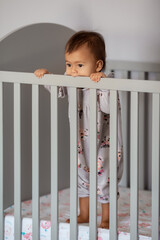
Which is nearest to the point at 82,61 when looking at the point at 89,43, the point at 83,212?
the point at 89,43

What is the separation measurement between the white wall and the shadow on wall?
0.10 metres

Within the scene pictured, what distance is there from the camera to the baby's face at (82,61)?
6.60 feet

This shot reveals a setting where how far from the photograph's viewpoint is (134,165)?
1.79 m

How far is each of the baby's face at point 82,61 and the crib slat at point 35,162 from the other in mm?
192

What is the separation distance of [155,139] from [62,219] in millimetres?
624

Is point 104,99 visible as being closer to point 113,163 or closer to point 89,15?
point 113,163

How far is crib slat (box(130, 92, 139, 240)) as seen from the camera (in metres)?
1.75

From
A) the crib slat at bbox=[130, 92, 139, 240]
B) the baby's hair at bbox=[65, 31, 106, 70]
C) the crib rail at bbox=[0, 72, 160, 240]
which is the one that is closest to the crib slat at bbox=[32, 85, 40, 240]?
the crib rail at bbox=[0, 72, 160, 240]

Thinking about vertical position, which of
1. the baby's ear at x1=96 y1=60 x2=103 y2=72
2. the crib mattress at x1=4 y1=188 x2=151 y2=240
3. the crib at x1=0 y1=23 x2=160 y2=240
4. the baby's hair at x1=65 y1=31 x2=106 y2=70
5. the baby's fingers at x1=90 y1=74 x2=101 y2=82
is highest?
the baby's hair at x1=65 y1=31 x2=106 y2=70

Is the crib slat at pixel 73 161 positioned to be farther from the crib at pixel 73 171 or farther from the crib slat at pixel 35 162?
the crib slat at pixel 35 162

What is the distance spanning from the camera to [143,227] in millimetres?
2059

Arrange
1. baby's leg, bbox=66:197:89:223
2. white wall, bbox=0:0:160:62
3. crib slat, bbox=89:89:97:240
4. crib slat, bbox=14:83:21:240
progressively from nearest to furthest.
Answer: crib slat, bbox=89:89:97:240, crib slat, bbox=14:83:21:240, baby's leg, bbox=66:197:89:223, white wall, bbox=0:0:160:62

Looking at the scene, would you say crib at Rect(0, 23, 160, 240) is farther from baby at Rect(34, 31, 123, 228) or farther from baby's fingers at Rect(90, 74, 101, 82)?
baby at Rect(34, 31, 123, 228)

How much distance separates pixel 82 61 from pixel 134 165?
0.44 m
